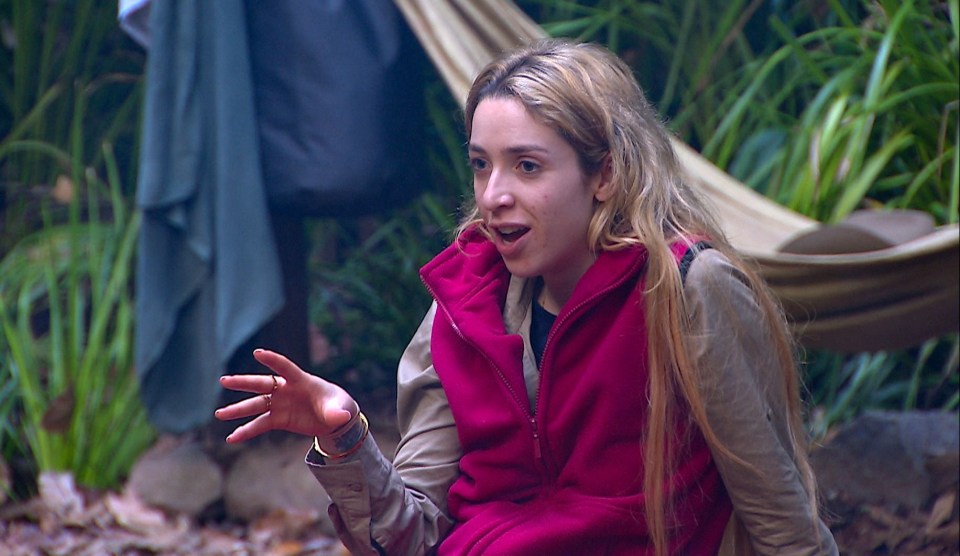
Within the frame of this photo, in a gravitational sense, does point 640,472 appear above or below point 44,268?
above

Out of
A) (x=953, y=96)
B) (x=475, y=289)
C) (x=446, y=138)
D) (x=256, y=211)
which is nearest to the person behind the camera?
(x=475, y=289)

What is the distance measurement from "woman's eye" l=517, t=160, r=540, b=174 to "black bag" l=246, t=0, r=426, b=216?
5.63ft

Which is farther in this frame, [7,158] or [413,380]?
[7,158]

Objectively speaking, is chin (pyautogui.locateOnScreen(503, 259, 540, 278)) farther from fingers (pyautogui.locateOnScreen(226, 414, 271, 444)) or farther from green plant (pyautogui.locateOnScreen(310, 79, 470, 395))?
green plant (pyautogui.locateOnScreen(310, 79, 470, 395))

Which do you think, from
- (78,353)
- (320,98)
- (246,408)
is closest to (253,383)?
(246,408)

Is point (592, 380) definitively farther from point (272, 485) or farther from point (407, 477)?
point (272, 485)

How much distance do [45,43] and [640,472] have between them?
374cm

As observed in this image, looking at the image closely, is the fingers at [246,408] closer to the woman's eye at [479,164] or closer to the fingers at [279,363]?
the fingers at [279,363]

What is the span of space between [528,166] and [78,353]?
2.55 metres

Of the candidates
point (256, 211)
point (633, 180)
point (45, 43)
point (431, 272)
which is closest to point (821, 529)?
point (633, 180)

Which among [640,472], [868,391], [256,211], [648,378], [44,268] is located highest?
[648,378]

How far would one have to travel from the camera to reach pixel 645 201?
181 cm

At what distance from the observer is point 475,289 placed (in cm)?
190

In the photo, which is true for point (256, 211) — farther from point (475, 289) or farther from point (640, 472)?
point (640, 472)
